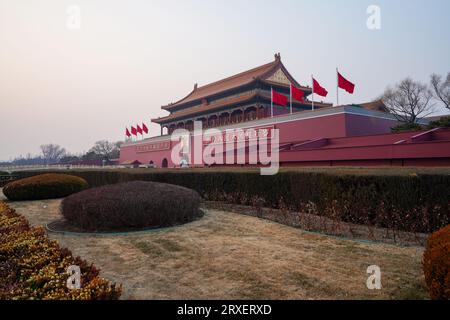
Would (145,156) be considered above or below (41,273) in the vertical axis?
above

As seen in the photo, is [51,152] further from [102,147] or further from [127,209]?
[127,209]

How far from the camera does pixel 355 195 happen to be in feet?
22.3

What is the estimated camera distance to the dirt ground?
3.44m

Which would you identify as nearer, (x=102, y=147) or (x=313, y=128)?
(x=313, y=128)

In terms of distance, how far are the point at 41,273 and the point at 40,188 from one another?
11539 mm

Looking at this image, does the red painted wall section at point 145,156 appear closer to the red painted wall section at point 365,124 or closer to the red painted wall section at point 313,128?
the red painted wall section at point 313,128

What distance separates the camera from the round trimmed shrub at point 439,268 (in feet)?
8.56

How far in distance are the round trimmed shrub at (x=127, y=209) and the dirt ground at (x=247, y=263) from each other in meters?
0.49

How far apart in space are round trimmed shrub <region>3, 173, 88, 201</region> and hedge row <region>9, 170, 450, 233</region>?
7.91m

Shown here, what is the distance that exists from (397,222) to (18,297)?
Result: 258 inches

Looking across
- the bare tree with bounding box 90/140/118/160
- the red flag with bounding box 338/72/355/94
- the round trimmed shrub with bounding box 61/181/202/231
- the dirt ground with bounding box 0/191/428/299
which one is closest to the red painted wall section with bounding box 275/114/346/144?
the red flag with bounding box 338/72/355/94

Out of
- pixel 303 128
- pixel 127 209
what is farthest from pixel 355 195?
pixel 303 128

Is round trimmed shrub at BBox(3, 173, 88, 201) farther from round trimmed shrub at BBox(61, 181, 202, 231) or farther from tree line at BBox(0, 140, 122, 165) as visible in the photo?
tree line at BBox(0, 140, 122, 165)

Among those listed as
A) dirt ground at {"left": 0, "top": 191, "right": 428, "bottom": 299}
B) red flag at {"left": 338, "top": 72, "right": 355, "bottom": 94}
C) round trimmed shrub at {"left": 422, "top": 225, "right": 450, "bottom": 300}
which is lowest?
dirt ground at {"left": 0, "top": 191, "right": 428, "bottom": 299}
